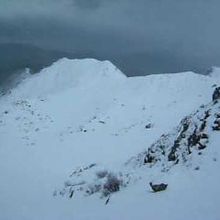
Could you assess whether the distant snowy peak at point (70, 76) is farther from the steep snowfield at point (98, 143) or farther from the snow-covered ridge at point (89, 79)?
the steep snowfield at point (98, 143)

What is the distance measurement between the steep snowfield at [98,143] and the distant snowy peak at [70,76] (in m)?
0.19

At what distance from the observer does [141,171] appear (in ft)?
61.4

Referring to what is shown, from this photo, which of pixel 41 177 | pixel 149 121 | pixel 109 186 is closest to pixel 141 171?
pixel 109 186

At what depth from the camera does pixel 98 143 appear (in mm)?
36844

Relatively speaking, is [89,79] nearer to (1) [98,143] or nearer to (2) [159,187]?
(1) [98,143]

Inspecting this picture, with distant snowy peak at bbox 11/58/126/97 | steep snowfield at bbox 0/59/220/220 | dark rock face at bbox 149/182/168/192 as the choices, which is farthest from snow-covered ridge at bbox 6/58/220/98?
dark rock face at bbox 149/182/168/192

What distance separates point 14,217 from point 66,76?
174ft

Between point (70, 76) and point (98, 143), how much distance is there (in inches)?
1276

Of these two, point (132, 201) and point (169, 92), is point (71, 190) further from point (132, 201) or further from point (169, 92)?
point (169, 92)

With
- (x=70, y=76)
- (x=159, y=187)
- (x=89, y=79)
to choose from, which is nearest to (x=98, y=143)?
(x=159, y=187)

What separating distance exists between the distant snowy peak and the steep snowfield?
0.19 m

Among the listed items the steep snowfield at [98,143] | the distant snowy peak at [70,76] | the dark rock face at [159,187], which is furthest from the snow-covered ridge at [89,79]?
the dark rock face at [159,187]

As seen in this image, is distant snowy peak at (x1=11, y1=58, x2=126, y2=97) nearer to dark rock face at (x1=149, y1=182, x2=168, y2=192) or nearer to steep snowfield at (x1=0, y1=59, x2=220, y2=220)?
steep snowfield at (x1=0, y1=59, x2=220, y2=220)

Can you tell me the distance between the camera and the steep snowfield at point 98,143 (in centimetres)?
1426
